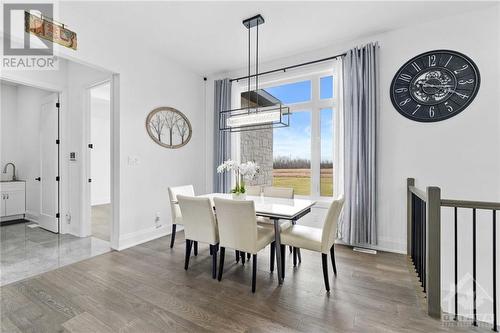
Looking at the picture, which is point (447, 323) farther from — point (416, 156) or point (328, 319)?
point (416, 156)

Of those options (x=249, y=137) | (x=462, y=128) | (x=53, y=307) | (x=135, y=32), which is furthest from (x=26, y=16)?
(x=462, y=128)

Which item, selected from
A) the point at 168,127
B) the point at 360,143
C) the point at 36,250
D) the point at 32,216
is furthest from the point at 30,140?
the point at 360,143

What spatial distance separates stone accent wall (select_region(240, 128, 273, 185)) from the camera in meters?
4.33

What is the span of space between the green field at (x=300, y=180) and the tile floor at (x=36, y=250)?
9.26 ft

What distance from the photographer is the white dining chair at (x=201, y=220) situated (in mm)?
2441

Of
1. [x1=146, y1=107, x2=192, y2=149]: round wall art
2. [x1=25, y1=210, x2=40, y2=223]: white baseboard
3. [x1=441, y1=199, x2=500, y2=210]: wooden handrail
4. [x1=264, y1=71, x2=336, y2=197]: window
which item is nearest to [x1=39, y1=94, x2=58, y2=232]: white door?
[x1=25, y1=210, x2=40, y2=223]: white baseboard

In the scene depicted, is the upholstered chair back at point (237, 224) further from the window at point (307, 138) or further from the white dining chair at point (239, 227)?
the window at point (307, 138)

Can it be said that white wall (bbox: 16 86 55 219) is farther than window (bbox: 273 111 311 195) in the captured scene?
Yes

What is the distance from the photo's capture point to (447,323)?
1788mm

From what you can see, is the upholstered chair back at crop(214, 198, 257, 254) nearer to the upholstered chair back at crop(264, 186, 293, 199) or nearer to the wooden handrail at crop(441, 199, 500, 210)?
the upholstered chair back at crop(264, 186, 293, 199)

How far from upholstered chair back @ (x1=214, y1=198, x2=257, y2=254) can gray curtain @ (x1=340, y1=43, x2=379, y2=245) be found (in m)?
1.74

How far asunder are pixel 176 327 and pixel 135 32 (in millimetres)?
3526

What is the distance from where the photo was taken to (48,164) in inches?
163

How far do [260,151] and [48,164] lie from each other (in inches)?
147
